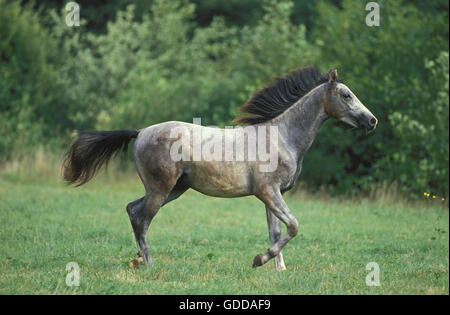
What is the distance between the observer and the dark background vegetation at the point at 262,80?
1489cm

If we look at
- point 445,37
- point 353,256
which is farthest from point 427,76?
point 353,256

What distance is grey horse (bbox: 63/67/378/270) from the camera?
689 centimetres

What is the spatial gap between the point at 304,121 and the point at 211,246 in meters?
2.73

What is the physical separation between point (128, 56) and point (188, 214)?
42.3 feet

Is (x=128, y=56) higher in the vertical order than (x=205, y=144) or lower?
higher

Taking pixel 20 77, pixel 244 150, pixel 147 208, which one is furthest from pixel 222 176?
pixel 20 77

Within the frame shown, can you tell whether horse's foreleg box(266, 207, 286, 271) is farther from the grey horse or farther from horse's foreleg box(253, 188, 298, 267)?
horse's foreleg box(253, 188, 298, 267)

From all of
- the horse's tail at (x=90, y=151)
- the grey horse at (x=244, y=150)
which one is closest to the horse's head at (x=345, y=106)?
the grey horse at (x=244, y=150)

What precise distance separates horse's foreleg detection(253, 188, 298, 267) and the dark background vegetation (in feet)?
26.8

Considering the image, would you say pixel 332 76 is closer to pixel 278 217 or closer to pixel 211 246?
pixel 278 217

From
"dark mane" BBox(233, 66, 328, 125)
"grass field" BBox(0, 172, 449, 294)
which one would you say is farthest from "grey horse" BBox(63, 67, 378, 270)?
"grass field" BBox(0, 172, 449, 294)

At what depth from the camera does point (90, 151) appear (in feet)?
24.4
